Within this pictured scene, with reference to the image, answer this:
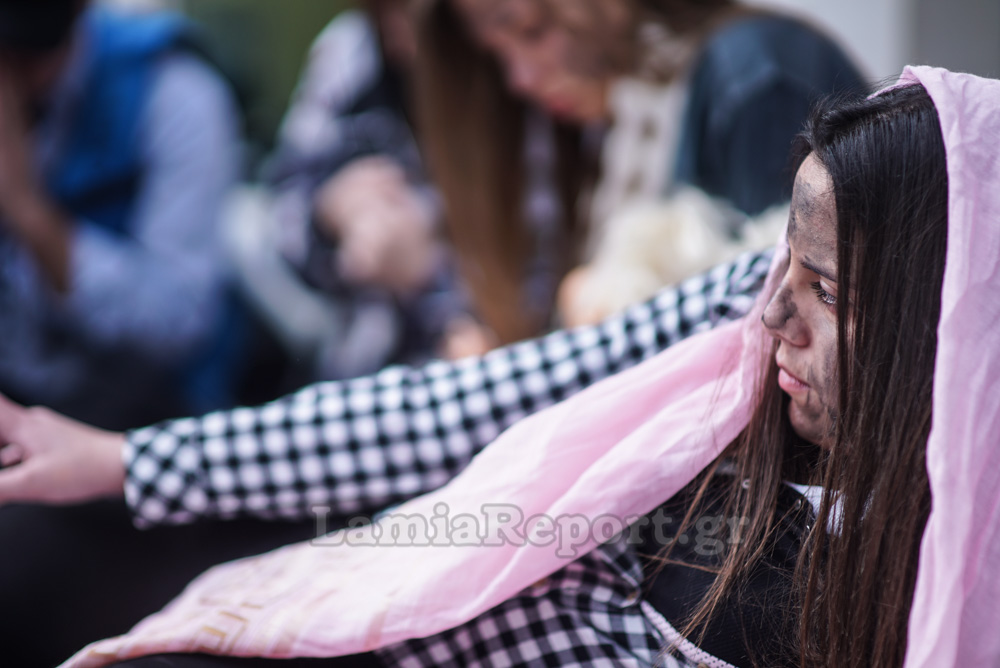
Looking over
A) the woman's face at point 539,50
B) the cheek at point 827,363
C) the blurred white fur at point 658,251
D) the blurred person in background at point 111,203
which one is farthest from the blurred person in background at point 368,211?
the cheek at point 827,363

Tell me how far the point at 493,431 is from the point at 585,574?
0.14 meters

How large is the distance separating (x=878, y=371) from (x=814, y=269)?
0.06 meters

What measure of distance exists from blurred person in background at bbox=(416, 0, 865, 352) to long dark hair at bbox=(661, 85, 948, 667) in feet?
1.74

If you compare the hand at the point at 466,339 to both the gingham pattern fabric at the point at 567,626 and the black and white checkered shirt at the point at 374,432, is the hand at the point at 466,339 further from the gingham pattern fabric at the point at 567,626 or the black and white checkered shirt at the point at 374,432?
the gingham pattern fabric at the point at 567,626

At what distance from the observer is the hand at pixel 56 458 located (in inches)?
25.2

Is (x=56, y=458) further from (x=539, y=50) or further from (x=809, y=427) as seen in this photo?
(x=539, y=50)

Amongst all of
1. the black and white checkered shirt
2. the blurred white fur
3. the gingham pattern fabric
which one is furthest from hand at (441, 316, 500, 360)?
the gingham pattern fabric

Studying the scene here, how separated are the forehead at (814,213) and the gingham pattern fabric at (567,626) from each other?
22 centimetres

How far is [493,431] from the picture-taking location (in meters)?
0.65

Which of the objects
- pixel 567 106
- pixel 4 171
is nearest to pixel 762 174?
pixel 567 106

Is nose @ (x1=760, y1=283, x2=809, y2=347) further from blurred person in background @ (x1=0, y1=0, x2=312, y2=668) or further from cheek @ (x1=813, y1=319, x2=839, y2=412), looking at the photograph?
blurred person in background @ (x1=0, y1=0, x2=312, y2=668)

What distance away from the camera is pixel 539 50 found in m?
1.24

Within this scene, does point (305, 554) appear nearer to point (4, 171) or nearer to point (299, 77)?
point (4, 171)

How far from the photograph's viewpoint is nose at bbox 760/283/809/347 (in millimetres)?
467
